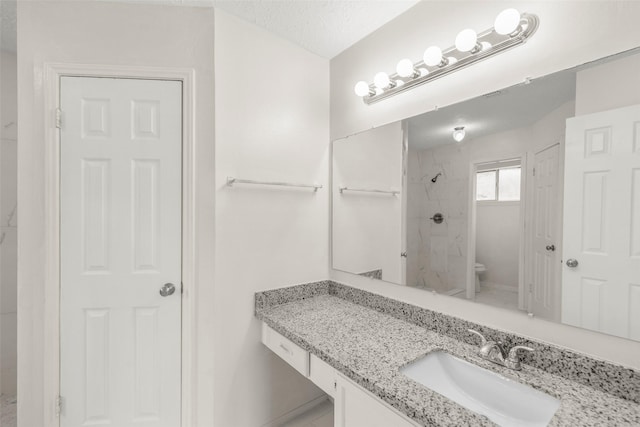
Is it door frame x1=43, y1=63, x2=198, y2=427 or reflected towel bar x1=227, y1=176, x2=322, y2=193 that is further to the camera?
reflected towel bar x1=227, y1=176, x2=322, y2=193

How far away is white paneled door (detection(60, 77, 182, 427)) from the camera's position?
1.51 metres

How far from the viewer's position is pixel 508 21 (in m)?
1.12

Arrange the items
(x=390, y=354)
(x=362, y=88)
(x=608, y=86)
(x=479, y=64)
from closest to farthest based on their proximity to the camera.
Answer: (x=608, y=86) → (x=390, y=354) → (x=479, y=64) → (x=362, y=88)

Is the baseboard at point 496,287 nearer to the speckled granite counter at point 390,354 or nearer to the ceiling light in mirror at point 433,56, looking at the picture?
the speckled granite counter at point 390,354

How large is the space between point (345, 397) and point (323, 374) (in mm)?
155

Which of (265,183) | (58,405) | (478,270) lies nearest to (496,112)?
(478,270)

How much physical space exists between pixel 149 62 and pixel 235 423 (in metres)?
2.01

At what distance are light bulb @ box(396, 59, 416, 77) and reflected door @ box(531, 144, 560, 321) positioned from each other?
68 centimetres

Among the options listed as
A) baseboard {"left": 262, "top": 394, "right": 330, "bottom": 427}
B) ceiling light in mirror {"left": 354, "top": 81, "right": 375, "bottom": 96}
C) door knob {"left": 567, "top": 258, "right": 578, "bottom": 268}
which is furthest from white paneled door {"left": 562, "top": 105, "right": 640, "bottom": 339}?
baseboard {"left": 262, "top": 394, "right": 330, "bottom": 427}

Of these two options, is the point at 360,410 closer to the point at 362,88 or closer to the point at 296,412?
the point at 296,412

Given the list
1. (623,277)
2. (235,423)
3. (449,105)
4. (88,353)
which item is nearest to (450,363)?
(623,277)

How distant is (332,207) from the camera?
2051 mm

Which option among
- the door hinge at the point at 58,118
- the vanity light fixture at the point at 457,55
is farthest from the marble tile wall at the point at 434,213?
the door hinge at the point at 58,118

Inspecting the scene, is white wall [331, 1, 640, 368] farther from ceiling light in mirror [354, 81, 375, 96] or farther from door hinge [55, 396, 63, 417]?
door hinge [55, 396, 63, 417]
